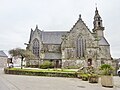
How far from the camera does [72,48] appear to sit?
156 ft

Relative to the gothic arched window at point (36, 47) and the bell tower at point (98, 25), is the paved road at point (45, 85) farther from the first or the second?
the bell tower at point (98, 25)

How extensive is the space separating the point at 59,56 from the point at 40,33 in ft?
31.7

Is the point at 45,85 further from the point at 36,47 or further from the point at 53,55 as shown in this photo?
the point at 36,47

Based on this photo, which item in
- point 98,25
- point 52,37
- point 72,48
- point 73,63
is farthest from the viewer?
point 98,25

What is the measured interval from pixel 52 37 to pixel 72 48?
1024 cm

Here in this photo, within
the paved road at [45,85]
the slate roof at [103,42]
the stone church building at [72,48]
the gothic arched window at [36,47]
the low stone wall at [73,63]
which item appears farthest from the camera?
the slate roof at [103,42]

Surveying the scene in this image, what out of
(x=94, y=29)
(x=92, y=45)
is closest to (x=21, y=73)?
(x=92, y=45)

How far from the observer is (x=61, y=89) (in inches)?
528

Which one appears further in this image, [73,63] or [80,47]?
[80,47]

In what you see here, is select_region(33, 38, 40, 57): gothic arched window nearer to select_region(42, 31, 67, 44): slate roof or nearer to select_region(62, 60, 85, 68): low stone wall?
select_region(42, 31, 67, 44): slate roof

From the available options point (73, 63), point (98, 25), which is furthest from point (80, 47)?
point (98, 25)

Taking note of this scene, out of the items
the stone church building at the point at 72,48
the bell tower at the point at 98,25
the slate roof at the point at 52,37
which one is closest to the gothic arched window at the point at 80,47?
the stone church building at the point at 72,48

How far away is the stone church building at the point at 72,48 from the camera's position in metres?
46.4

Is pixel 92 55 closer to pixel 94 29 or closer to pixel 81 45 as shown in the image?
pixel 81 45
